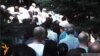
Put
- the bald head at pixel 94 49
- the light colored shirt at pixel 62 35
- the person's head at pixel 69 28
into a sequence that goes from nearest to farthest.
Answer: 1. the bald head at pixel 94 49
2. the person's head at pixel 69 28
3. the light colored shirt at pixel 62 35

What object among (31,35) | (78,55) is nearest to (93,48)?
(78,55)

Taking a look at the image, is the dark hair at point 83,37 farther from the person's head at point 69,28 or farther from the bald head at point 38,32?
the bald head at point 38,32

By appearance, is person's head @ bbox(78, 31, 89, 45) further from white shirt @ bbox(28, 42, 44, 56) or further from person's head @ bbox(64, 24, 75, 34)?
white shirt @ bbox(28, 42, 44, 56)

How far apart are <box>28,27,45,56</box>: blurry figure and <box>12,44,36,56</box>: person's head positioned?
19 cm

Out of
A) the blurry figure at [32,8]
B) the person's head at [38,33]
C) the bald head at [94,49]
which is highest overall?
the blurry figure at [32,8]

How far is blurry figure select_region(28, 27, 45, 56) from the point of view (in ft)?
22.0

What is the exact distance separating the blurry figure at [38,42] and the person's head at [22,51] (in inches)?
7.6

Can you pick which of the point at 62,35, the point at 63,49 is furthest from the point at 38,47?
the point at 62,35

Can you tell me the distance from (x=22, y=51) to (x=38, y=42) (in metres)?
0.43

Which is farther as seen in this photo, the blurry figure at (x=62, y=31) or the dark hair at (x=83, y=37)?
the blurry figure at (x=62, y=31)

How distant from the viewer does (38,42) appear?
6762 millimetres

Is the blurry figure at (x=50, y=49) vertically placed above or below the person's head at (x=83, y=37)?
below

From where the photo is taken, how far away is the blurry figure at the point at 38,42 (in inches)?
264

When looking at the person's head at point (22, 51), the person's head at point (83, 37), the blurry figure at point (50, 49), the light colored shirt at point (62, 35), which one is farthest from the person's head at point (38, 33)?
the light colored shirt at point (62, 35)
